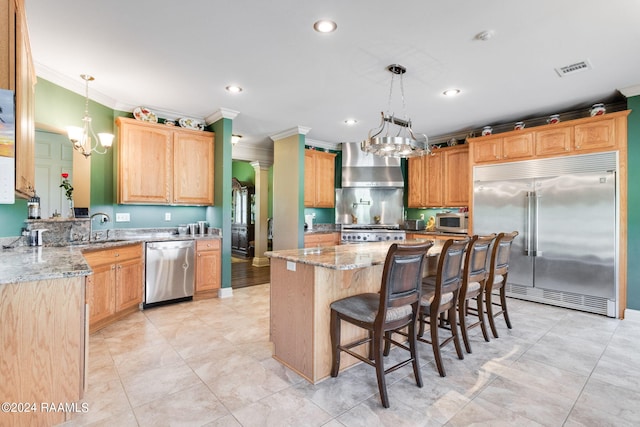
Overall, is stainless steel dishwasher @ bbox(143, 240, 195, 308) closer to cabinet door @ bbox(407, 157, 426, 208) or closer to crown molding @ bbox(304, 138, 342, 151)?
crown molding @ bbox(304, 138, 342, 151)

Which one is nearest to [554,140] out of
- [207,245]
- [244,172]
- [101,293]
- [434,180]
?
[434,180]

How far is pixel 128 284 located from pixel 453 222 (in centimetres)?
492

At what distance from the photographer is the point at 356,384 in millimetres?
2170

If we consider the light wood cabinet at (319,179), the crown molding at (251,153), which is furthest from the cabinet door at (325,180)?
the crown molding at (251,153)

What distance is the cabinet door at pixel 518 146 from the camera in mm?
4320

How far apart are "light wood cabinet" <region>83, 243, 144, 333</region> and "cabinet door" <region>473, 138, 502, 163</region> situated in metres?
5.01

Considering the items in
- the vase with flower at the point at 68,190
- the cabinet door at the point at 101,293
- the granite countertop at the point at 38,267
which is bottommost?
the cabinet door at the point at 101,293

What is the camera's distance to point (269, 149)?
7.09 meters

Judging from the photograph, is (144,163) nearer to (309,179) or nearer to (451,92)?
(309,179)

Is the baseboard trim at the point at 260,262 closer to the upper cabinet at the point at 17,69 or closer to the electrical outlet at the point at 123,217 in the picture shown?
the electrical outlet at the point at 123,217

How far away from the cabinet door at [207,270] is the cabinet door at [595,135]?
16.5ft

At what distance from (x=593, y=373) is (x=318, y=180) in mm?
4800

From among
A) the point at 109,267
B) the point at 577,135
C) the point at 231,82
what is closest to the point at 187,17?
the point at 231,82

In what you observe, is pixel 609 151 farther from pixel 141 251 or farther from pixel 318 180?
pixel 141 251
